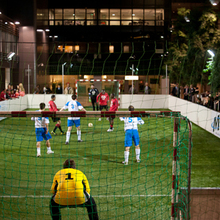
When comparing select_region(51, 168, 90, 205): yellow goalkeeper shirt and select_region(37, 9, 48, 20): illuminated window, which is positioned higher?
select_region(37, 9, 48, 20): illuminated window

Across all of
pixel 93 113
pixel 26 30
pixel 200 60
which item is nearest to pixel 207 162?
pixel 93 113

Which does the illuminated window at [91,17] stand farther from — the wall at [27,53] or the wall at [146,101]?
the wall at [146,101]

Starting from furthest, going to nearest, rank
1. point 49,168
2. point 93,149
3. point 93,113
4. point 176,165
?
1. point 93,149
2. point 49,168
3. point 93,113
4. point 176,165

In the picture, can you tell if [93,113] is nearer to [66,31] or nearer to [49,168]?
[49,168]

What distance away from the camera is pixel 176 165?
Result: 14.5ft

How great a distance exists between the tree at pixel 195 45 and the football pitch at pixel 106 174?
6528 mm

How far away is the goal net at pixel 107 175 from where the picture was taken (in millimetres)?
4730

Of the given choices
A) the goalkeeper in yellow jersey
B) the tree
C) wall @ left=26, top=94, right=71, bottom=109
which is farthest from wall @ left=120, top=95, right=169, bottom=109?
the goalkeeper in yellow jersey

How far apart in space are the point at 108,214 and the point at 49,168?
2.96 meters

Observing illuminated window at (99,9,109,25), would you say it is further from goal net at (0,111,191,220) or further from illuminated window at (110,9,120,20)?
goal net at (0,111,191,220)

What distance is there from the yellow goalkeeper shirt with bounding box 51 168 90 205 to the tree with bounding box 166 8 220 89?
12974 mm

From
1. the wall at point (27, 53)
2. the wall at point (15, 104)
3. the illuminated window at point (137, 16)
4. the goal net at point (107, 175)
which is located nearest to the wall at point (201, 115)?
the goal net at point (107, 175)

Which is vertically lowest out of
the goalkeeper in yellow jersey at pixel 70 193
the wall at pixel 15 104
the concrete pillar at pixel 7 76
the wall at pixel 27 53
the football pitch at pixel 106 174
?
the football pitch at pixel 106 174

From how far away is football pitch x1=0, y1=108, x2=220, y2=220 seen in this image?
536 centimetres
